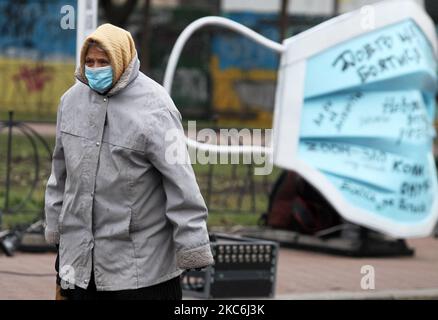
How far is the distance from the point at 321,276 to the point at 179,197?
17.4 feet

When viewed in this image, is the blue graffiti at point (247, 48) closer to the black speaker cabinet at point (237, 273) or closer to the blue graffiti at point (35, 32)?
the blue graffiti at point (35, 32)

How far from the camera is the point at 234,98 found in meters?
28.1

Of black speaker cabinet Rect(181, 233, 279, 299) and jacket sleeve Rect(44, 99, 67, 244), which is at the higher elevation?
jacket sleeve Rect(44, 99, 67, 244)

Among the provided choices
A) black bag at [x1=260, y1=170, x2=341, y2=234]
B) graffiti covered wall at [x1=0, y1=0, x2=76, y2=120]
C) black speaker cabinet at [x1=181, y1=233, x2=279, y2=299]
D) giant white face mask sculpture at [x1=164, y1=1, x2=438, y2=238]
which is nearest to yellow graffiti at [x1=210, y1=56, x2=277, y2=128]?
graffiti covered wall at [x1=0, y1=0, x2=76, y2=120]

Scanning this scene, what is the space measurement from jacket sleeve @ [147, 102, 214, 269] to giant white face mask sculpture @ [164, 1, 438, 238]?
228 inches

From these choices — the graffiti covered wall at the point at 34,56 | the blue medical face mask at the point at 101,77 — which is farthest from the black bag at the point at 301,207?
the graffiti covered wall at the point at 34,56

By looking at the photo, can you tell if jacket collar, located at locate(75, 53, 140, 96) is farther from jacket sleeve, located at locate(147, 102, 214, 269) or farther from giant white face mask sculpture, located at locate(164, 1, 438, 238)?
giant white face mask sculpture, located at locate(164, 1, 438, 238)

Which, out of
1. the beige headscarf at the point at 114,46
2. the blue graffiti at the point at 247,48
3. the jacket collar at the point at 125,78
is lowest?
the jacket collar at the point at 125,78

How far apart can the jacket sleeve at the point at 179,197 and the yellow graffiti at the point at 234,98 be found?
2230 cm

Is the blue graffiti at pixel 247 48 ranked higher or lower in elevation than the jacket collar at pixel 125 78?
higher

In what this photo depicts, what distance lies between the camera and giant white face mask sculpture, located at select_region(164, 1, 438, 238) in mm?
11039

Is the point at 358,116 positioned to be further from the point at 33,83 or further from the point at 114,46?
the point at 33,83

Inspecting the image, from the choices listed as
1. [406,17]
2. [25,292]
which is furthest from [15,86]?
[25,292]

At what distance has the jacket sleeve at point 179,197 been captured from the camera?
4883 millimetres
